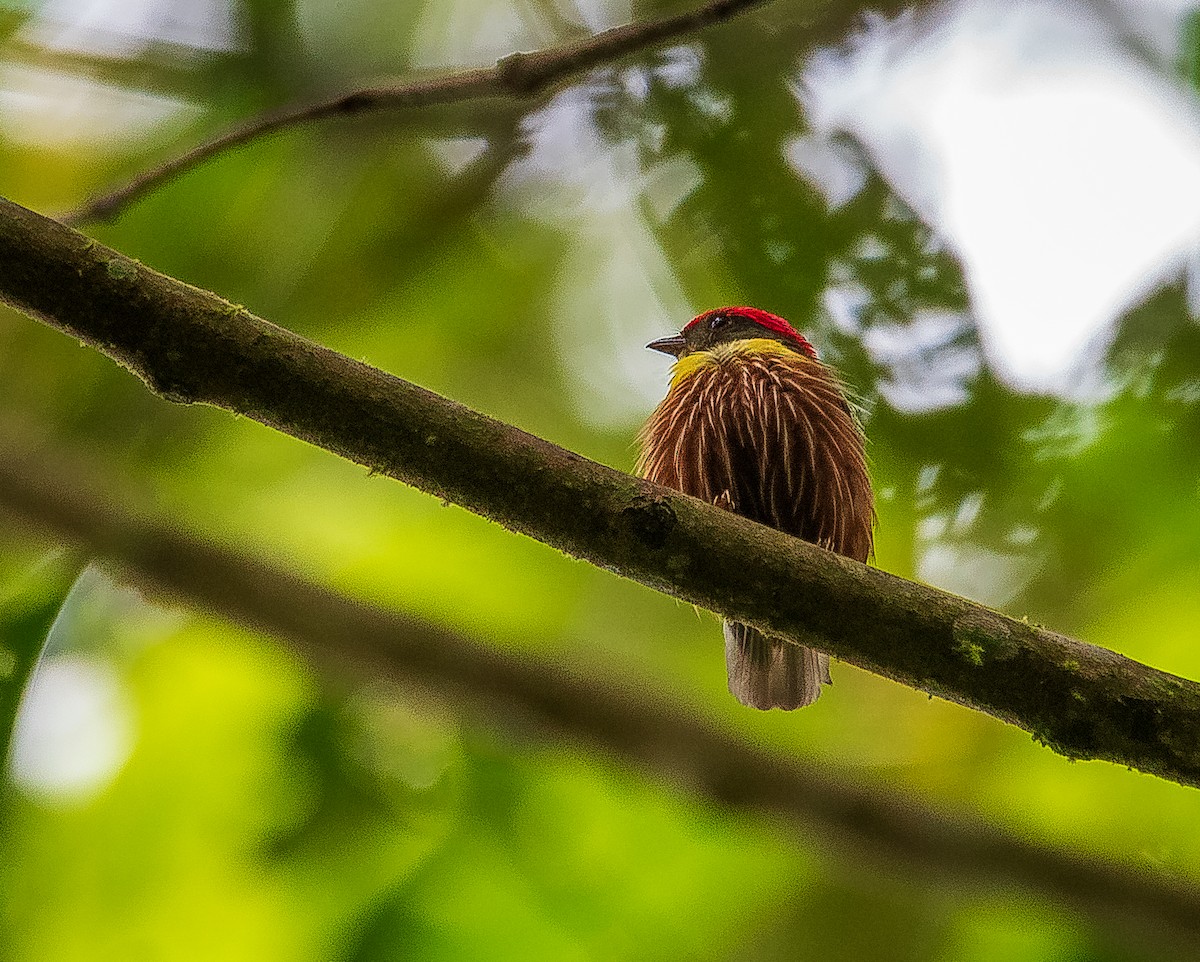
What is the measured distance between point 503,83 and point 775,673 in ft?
5.67

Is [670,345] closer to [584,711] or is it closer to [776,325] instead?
[776,325]

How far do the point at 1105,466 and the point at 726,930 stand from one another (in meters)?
2.56

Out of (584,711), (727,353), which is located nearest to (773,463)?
(727,353)

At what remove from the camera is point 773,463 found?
142 inches

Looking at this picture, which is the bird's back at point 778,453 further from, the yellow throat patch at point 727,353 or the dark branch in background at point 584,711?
the dark branch in background at point 584,711

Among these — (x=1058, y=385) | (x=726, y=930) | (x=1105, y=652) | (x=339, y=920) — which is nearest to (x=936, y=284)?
(x=1058, y=385)

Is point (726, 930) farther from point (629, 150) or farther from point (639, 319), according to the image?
point (629, 150)

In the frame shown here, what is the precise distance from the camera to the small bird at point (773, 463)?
345cm

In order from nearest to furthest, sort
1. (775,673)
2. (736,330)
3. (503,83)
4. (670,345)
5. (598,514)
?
(598,514) → (503,83) → (775,673) → (736,330) → (670,345)

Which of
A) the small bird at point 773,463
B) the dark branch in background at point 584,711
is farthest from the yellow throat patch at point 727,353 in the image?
the dark branch in background at point 584,711

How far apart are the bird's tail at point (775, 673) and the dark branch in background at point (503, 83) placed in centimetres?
155

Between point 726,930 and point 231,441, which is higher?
point 231,441

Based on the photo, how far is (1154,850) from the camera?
469cm

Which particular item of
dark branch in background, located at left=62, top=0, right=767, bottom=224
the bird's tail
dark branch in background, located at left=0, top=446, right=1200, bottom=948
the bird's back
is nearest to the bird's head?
the bird's back
